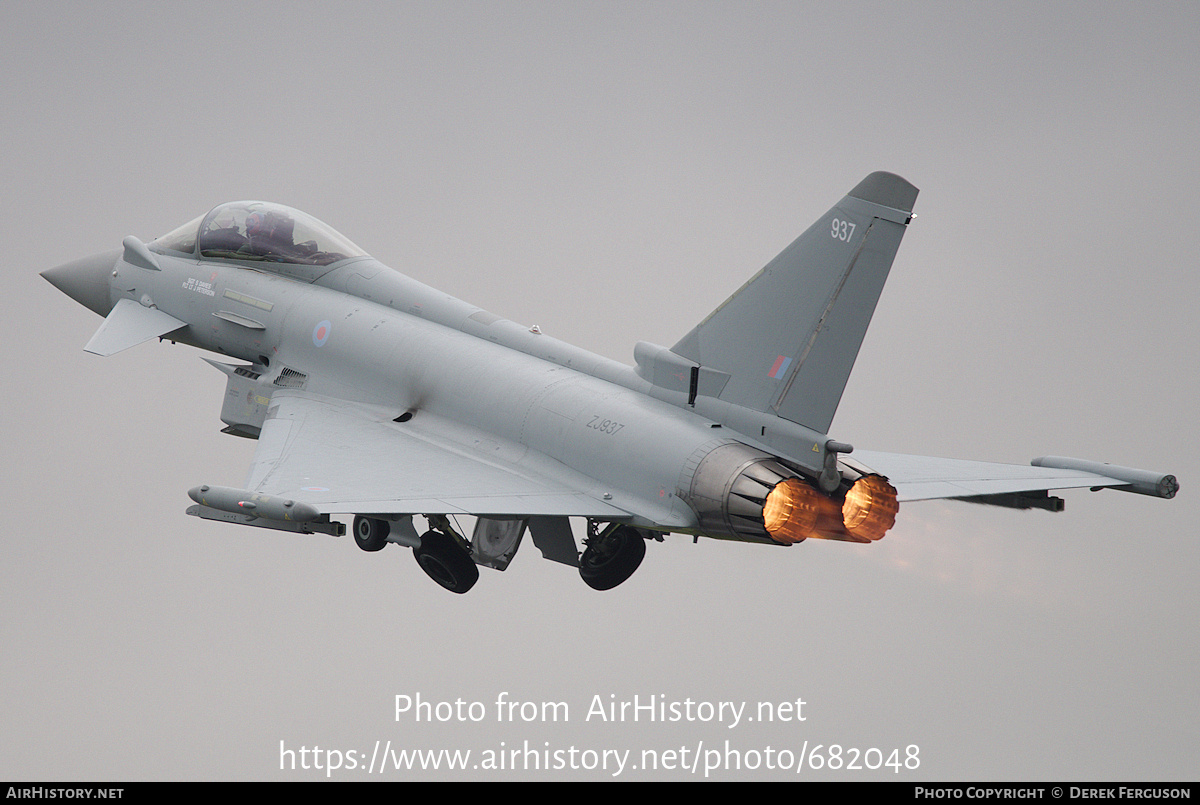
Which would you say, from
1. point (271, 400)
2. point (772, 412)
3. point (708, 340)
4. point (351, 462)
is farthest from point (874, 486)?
point (271, 400)

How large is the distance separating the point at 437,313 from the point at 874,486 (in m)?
6.24

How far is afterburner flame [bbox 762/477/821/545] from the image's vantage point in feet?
49.3

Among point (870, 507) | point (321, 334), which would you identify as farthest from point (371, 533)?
point (870, 507)

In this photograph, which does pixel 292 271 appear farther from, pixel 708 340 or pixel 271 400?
pixel 708 340

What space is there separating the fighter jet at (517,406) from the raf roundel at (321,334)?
30 mm

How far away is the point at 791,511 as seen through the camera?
594 inches

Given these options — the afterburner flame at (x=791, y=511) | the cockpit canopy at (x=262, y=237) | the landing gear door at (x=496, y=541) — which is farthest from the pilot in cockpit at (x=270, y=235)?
the afterburner flame at (x=791, y=511)

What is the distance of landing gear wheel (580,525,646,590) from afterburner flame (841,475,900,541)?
292 centimetres

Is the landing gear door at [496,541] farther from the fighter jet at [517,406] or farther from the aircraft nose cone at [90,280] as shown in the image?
the aircraft nose cone at [90,280]

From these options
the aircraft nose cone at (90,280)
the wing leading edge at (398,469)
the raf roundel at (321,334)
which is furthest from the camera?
the aircraft nose cone at (90,280)

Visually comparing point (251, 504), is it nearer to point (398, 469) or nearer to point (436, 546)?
point (398, 469)

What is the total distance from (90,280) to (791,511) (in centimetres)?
1086

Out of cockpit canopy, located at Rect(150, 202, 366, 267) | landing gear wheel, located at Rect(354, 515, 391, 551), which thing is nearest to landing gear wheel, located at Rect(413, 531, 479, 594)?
landing gear wheel, located at Rect(354, 515, 391, 551)

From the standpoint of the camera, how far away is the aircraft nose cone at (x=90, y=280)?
69.2 ft
